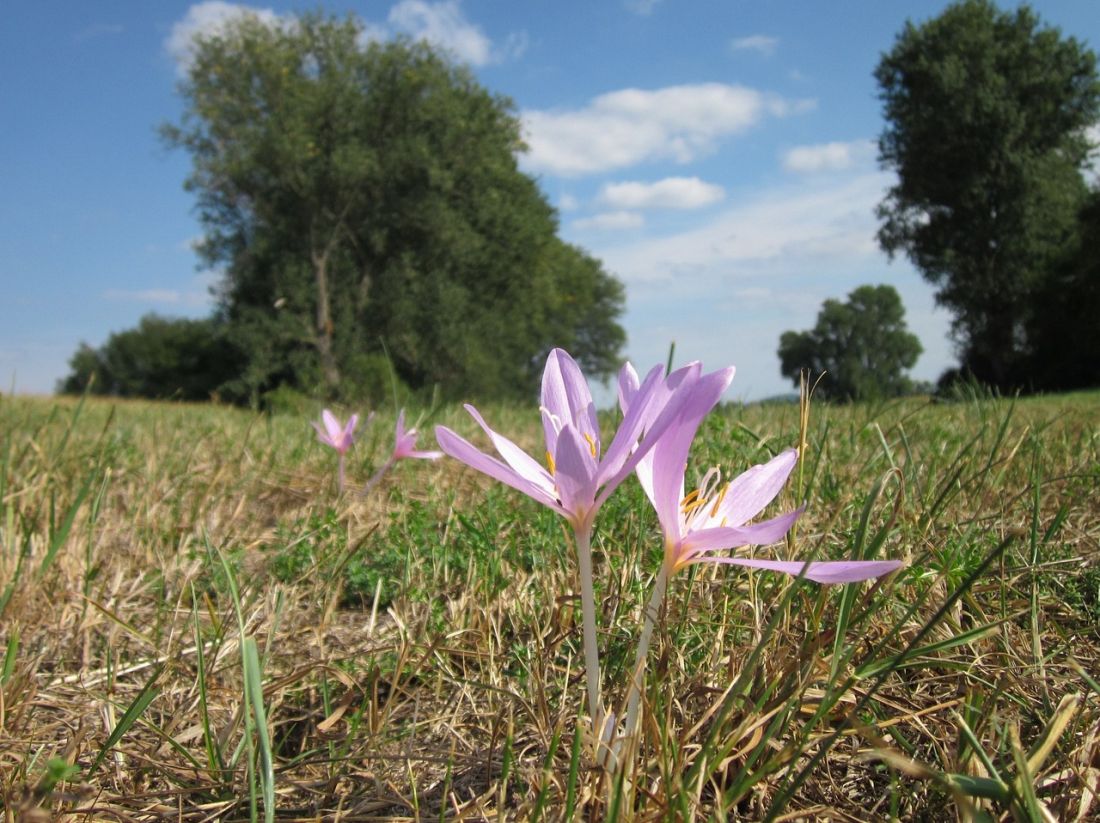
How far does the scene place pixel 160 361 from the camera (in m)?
55.2

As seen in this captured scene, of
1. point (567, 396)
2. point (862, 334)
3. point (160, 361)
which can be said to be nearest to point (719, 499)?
point (567, 396)

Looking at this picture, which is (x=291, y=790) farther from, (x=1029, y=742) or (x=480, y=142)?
(x=480, y=142)

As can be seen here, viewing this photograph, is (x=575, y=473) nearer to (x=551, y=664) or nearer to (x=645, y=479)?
(x=645, y=479)

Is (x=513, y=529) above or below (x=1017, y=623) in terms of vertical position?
above

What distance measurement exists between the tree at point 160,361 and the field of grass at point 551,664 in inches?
1125

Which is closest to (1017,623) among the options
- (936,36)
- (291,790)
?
(291,790)

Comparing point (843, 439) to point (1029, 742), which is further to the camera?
point (843, 439)

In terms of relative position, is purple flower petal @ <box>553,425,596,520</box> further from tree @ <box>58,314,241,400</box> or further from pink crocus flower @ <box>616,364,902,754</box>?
tree @ <box>58,314,241,400</box>

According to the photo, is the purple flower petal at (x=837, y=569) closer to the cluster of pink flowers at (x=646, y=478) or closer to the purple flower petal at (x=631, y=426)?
the cluster of pink flowers at (x=646, y=478)

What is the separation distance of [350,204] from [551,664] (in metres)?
30.8

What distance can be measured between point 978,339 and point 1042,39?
11332 millimetres

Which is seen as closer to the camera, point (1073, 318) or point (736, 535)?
point (736, 535)

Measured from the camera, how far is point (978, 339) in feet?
103

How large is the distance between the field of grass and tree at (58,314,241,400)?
2857 centimetres
